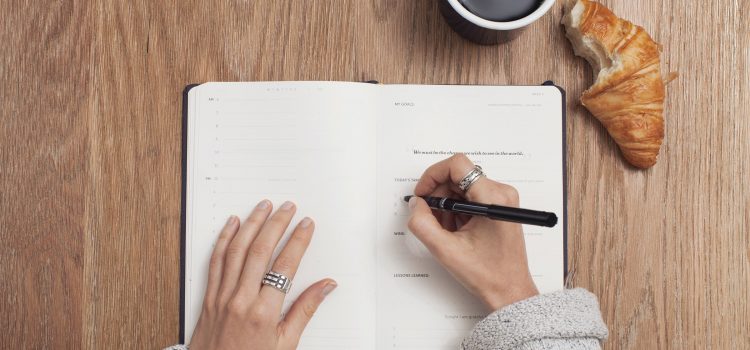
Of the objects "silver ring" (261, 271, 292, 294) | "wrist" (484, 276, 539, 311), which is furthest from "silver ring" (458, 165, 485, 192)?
"silver ring" (261, 271, 292, 294)

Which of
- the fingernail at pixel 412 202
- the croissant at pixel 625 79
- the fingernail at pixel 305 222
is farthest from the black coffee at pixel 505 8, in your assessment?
the fingernail at pixel 305 222

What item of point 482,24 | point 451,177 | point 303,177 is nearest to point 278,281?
point 303,177

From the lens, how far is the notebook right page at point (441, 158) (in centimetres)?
69

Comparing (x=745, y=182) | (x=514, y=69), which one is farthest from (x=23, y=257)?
(x=745, y=182)

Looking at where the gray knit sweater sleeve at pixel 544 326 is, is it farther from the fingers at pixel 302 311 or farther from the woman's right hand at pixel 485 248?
the fingers at pixel 302 311

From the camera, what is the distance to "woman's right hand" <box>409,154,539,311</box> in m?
0.61

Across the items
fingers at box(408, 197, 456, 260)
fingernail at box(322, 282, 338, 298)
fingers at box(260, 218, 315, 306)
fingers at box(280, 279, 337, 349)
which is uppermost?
fingers at box(408, 197, 456, 260)

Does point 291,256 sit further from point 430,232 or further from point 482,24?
point 482,24

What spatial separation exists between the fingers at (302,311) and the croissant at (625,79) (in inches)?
16.7

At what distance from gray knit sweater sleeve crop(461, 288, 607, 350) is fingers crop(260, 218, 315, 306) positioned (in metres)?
0.24

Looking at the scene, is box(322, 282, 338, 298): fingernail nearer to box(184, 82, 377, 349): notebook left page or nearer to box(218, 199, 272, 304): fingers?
box(184, 82, 377, 349): notebook left page

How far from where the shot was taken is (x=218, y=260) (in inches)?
27.0

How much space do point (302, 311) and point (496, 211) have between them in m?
0.28

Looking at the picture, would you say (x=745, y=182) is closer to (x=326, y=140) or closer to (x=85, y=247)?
(x=326, y=140)
